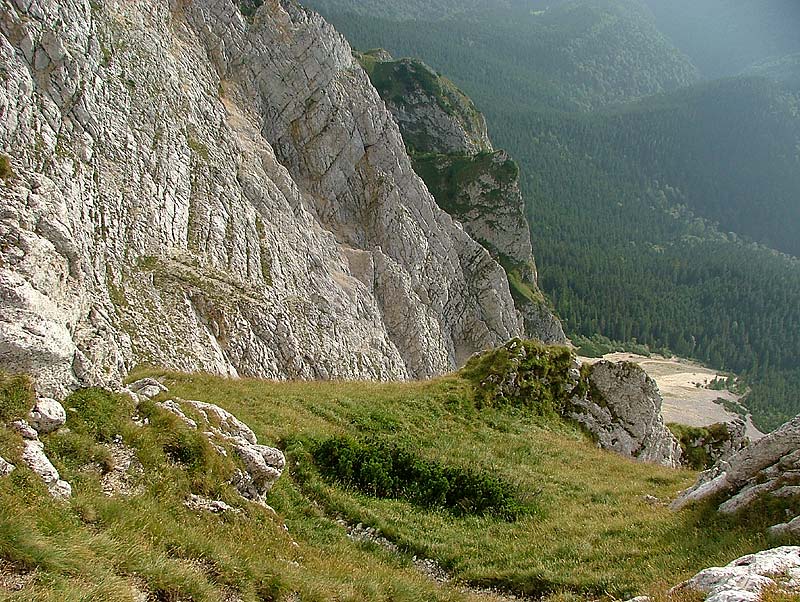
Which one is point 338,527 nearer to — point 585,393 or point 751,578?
point 751,578

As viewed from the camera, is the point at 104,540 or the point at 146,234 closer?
the point at 104,540

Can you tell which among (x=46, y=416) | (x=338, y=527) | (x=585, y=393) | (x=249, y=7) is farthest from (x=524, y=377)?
(x=249, y=7)

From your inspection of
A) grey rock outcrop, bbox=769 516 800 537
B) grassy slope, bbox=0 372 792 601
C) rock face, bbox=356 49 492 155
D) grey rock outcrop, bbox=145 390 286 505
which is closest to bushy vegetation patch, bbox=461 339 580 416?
grassy slope, bbox=0 372 792 601

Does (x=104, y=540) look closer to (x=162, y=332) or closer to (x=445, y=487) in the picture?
(x=445, y=487)

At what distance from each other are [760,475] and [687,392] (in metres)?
152

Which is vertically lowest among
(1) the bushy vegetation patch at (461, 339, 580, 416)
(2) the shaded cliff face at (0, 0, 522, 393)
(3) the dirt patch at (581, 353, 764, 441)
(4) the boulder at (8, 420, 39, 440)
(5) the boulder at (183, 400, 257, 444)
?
(3) the dirt patch at (581, 353, 764, 441)

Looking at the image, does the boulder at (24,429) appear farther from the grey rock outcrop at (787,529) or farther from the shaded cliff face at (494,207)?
the shaded cliff face at (494,207)

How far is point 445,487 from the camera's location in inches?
688

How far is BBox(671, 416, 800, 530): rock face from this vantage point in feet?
42.7

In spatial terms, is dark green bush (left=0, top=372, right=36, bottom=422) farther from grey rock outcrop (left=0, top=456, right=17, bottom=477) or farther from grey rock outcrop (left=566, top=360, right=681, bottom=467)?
grey rock outcrop (left=566, top=360, right=681, bottom=467)

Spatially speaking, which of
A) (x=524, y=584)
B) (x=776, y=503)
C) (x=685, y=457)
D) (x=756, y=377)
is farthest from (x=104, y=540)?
(x=756, y=377)

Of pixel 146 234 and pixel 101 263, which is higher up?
pixel 146 234

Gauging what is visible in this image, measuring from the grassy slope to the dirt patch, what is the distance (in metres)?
99.3

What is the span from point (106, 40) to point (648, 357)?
579ft
